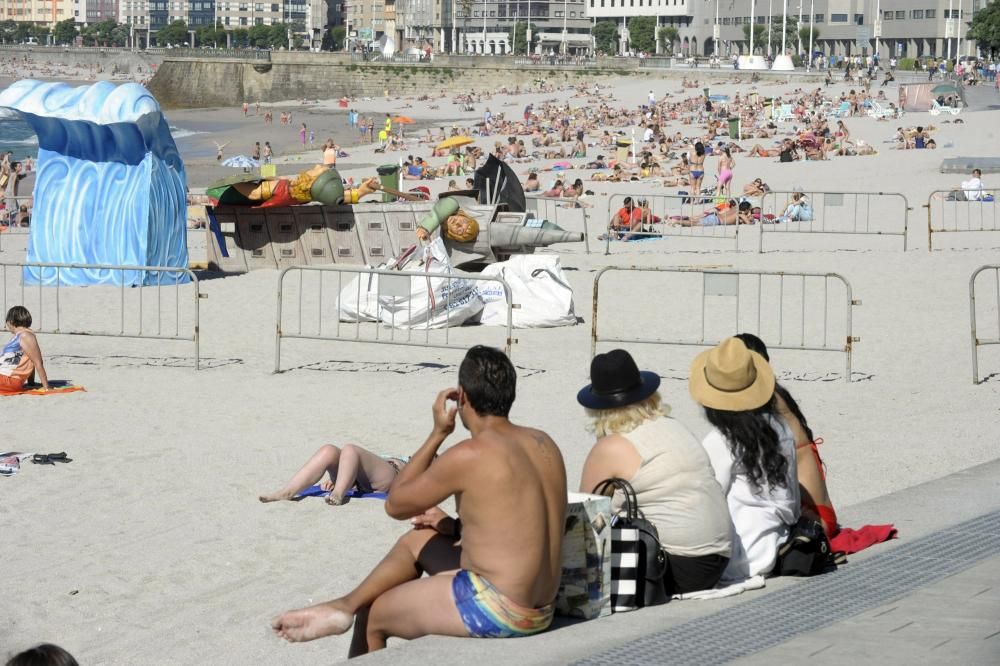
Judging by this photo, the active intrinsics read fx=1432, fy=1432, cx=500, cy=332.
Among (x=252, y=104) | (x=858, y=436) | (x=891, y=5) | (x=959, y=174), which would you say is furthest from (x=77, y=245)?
(x=891, y=5)

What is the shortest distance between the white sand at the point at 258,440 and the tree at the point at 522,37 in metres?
111

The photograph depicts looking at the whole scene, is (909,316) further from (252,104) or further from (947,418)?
(252,104)

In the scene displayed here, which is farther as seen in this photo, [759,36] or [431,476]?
[759,36]

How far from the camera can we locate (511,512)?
14.5ft

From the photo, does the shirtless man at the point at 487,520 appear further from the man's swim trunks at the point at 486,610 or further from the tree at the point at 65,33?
the tree at the point at 65,33

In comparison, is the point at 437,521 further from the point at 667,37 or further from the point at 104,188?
the point at 667,37

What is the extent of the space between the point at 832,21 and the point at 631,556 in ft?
345

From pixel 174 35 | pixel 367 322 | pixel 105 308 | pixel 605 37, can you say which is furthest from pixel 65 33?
pixel 367 322

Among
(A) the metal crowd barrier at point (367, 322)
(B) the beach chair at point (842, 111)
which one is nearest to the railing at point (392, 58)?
(B) the beach chair at point (842, 111)

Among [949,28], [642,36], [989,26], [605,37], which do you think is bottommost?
[989,26]

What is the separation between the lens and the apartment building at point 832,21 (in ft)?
314

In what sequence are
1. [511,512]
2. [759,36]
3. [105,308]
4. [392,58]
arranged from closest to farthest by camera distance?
[511,512]
[105,308]
[392,58]
[759,36]

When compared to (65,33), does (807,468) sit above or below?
below

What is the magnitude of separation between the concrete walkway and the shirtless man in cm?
10
